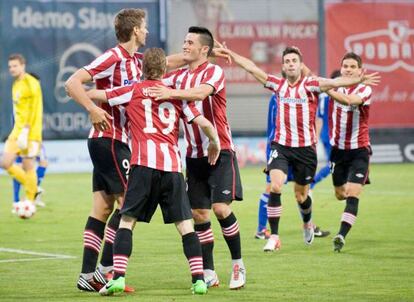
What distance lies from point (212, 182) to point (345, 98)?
333cm

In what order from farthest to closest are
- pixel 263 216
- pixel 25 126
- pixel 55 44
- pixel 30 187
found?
pixel 55 44 → pixel 25 126 → pixel 30 187 → pixel 263 216

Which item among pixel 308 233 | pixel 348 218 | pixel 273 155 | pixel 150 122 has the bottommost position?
pixel 308 233

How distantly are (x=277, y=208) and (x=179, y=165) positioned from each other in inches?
149

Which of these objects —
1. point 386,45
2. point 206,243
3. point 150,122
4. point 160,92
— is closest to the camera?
point 160,92

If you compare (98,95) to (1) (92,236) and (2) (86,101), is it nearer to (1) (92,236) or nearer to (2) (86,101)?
(2) (86,101)

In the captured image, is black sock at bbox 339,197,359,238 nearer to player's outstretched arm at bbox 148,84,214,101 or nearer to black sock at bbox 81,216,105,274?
black sock at bbox 81,216,105,274

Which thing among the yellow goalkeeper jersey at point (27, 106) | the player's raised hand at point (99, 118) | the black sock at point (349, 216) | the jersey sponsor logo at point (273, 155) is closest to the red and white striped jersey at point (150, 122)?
the player's raised hand at point (99, 118)

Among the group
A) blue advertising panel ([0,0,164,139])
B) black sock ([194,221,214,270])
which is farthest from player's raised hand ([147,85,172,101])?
A: blue advertising panel ([0,0,164,139])

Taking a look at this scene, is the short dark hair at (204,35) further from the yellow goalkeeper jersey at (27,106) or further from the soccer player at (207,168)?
the yellow goalkeeper jersey at (27,106)

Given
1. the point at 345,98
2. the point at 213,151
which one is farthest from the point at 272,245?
the point at 213,151

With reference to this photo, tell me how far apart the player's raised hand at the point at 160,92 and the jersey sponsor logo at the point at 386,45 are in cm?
2258

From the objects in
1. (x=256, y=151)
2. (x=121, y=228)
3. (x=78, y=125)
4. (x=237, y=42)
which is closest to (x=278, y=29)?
(x=237, y=42)

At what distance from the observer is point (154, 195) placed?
910 cm

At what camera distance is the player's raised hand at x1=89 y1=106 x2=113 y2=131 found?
9009 mm
